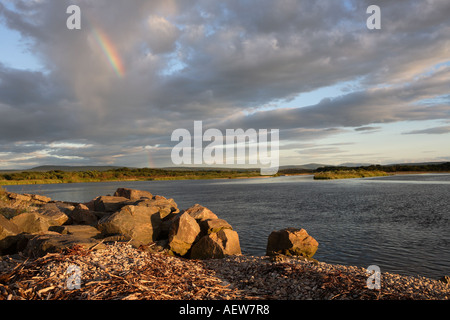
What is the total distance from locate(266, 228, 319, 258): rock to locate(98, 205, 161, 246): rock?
5979 mm

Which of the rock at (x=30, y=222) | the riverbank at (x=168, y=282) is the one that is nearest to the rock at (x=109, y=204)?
the rock at (x=30, y=222)

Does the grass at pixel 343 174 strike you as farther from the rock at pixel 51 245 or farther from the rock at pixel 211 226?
the rock at pixel 51 245

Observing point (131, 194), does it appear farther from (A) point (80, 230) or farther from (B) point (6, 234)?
(B) point (6, 234)

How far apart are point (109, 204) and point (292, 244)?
13644 mm

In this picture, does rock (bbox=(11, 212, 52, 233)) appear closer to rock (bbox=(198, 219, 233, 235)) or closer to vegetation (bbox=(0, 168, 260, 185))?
rock (bbox=(198, 219, 233, 235))

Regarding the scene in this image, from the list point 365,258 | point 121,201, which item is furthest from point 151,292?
point 121,201

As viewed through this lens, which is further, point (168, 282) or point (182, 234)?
point (182, 234)

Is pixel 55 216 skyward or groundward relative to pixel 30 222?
groundward

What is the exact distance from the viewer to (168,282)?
751cm

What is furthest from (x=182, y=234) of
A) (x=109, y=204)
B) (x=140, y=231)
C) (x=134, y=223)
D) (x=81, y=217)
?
(x=109, y=204)

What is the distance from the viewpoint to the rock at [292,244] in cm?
1407

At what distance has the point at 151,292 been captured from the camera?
256 inches

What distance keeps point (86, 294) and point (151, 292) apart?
1322 mm

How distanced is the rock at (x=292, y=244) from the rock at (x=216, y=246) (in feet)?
6.20
